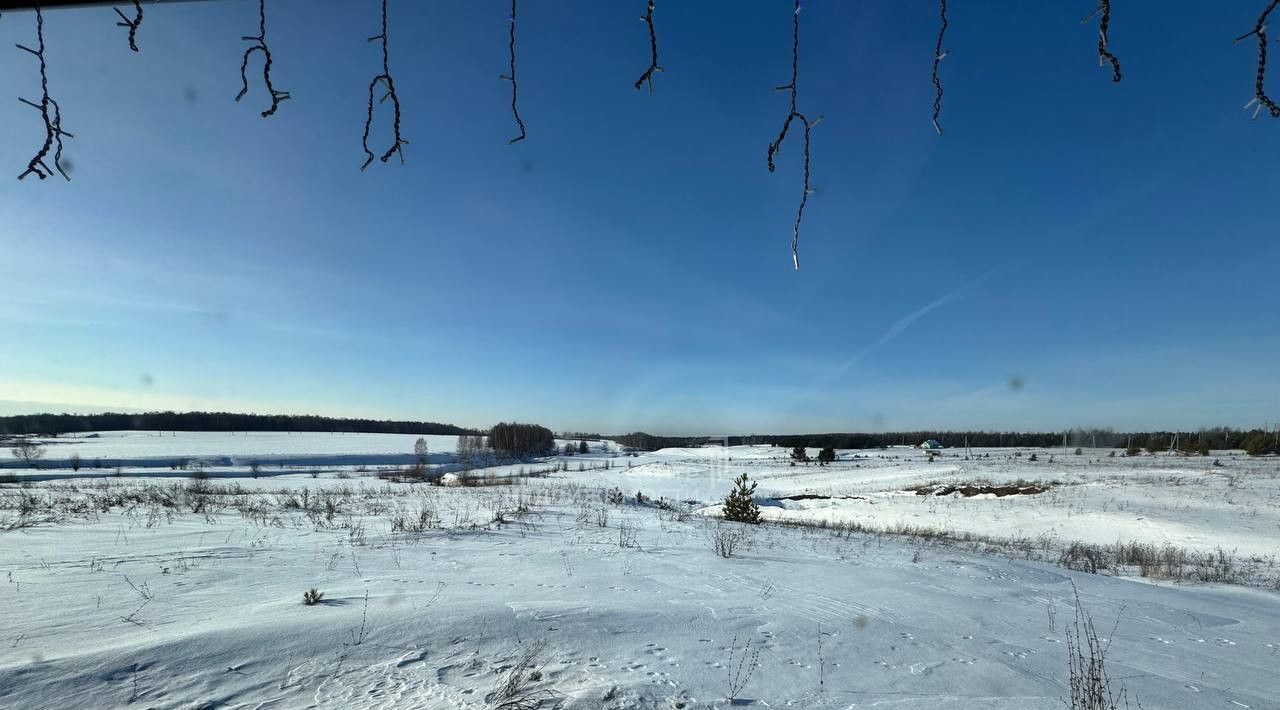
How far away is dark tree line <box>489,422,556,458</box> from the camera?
296ft

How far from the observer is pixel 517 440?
304 ft

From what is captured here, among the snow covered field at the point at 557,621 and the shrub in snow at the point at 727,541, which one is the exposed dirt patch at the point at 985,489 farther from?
the shrub in snow at the point at 727,541

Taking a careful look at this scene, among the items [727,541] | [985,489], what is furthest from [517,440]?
[727,541]

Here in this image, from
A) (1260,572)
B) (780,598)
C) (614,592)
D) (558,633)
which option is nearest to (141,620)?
(558,633)

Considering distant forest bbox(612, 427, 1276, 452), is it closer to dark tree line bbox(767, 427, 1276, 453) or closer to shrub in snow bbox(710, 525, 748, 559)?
dark tree line bbox(767, 427, 1276, 453)

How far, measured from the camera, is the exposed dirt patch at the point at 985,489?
1154 inches

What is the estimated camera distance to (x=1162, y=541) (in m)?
18.0

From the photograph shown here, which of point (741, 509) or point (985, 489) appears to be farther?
point (985, 489)

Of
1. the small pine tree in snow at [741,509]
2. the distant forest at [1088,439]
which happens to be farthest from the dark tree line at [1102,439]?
the small pine tree in snow at [741,509]

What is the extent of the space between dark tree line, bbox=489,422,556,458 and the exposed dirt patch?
62923mm

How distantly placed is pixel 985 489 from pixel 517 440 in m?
73.7

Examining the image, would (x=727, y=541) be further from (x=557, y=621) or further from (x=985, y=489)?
(x=985, y=489)

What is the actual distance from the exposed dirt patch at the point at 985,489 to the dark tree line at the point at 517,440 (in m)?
62.9

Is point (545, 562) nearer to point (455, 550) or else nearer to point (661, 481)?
point (455, 550)
